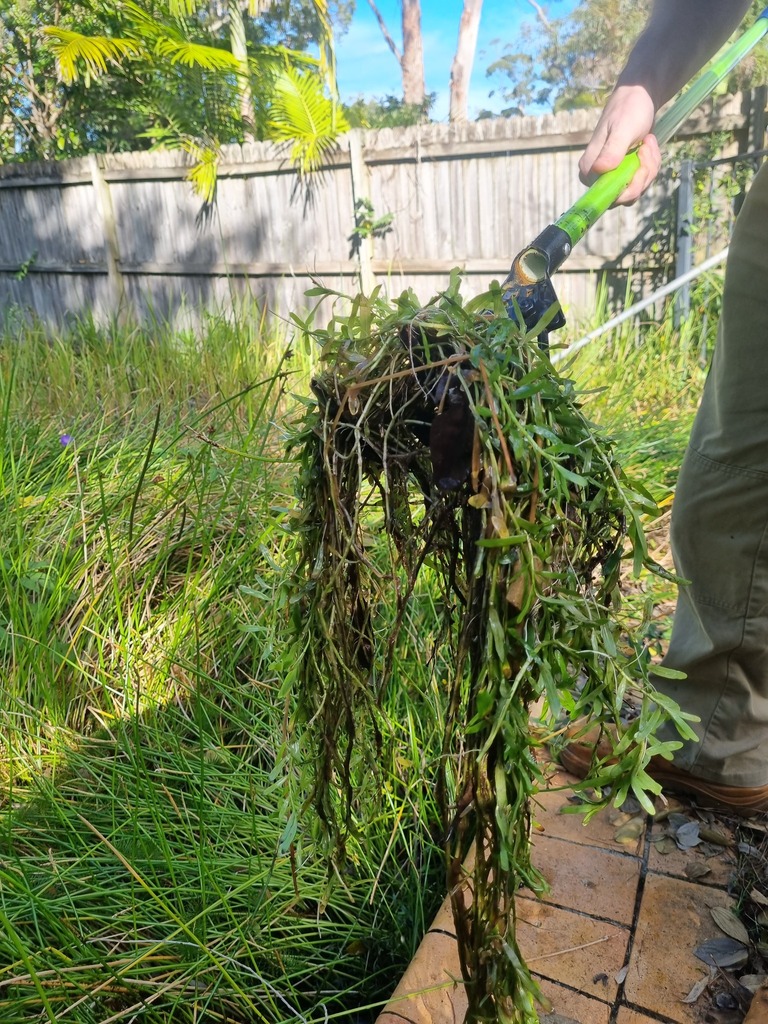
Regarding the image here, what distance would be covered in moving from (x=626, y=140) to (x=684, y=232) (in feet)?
12.7

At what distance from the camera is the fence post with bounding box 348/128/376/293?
627 cm

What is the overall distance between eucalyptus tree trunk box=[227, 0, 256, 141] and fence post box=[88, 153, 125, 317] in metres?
2.93

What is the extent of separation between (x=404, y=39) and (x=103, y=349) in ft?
64.8

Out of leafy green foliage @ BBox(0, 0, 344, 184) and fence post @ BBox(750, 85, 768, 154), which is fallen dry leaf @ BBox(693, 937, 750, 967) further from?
leafy green foliage @ BBox(0, 0, 344, 184)

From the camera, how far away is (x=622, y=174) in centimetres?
138

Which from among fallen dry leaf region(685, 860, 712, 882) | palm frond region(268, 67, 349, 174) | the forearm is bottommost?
fallen dry leaf region(685, 860, 712, 882)

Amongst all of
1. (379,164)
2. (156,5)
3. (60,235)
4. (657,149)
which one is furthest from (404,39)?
(657,149)

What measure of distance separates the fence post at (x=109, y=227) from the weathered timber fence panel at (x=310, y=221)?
1cm

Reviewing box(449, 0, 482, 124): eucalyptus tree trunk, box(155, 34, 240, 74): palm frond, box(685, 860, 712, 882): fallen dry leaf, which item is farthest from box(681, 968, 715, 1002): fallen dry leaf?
box(449, 0, 482, 124): eucalyptus tree trunk

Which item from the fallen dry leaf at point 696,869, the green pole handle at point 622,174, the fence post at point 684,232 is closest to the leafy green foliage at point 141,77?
the fence post at point 684,232

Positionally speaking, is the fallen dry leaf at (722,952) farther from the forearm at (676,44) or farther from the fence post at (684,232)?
the fence post at (684,232)

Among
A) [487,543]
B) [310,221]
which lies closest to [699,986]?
[487,543]

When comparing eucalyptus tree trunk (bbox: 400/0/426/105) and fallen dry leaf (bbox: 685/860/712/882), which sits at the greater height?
eucalyptus tree trunk (bbox: 400/0/426/105)

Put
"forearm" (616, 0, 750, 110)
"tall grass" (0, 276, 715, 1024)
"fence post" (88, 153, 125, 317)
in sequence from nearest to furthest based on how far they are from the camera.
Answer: "tall grass" (0, 276, 715, 1024) → "forearm" (616, 0, 750, 110) → "fence post" (88, 153, 125, 317)
